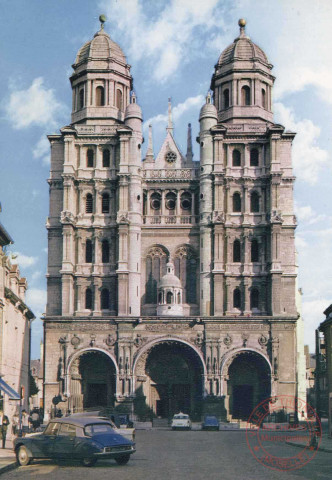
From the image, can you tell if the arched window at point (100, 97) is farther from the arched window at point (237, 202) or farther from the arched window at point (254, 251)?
the arched window at point (254, 251)

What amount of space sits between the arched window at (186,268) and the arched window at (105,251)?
632 centimetres

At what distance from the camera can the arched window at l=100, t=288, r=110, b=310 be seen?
230ft

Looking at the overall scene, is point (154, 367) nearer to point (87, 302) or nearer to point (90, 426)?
point (87, 302)

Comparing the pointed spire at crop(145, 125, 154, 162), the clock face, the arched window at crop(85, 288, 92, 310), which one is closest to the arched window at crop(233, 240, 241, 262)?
the clock face

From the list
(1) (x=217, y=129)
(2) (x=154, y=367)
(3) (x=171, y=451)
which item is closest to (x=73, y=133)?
(1) (x=217, y=129)

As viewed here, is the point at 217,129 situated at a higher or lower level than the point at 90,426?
higher

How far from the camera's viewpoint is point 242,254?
2756 inches

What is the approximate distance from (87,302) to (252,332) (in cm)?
1541

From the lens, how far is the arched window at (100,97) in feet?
246

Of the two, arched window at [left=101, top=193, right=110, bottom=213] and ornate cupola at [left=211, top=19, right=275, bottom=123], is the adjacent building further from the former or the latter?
ornate cupola at [left=211, top=19, right=275, bottom=123]

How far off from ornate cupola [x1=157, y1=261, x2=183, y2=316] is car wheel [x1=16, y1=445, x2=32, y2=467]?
139 feet

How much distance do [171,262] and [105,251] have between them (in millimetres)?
6359

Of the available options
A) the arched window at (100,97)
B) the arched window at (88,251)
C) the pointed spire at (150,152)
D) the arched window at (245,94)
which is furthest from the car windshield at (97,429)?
the arched window at (245,94)

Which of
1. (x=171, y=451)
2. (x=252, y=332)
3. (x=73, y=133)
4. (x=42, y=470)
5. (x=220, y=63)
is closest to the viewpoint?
(x=42, y=470)
